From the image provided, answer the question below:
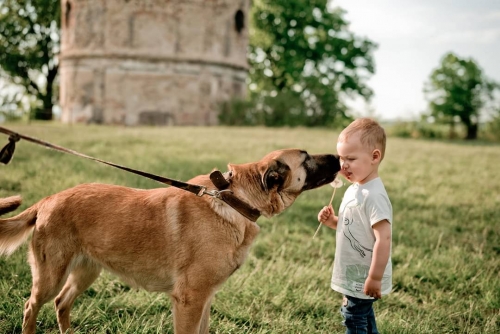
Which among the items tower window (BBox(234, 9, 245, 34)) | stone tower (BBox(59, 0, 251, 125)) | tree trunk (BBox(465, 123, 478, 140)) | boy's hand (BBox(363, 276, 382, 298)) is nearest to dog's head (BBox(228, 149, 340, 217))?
boy's hand (BBox(363, 276, 382, 298))

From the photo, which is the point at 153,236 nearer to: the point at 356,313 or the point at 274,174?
the point at 274,174

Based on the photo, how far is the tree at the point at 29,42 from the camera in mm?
34094

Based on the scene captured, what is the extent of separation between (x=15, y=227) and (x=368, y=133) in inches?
93.3

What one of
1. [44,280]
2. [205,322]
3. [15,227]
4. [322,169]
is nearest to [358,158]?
[322,169]

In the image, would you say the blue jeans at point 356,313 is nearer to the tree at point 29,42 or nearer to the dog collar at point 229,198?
the dog collar at point 229,198

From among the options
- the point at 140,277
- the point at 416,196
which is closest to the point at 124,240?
the point at 140,277

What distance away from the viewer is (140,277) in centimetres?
286

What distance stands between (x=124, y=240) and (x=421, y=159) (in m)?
11.5

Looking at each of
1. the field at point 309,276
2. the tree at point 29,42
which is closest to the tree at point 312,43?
the tree at point 29,42

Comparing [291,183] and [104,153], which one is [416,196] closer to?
[291,183]

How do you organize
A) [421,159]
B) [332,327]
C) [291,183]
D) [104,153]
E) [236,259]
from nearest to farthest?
[236,259] → [291,183] → [332,327] → [104,153] → [421,159]

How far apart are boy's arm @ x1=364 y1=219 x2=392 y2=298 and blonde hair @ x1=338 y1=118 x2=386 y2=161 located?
469 mm

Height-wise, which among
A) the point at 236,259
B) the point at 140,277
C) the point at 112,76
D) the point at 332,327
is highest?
the point at 112,76

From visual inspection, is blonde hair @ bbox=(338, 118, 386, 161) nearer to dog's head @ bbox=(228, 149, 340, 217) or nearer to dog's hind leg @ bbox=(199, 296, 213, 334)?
dog's head @ bbox=(228, 149, 340, 217)
